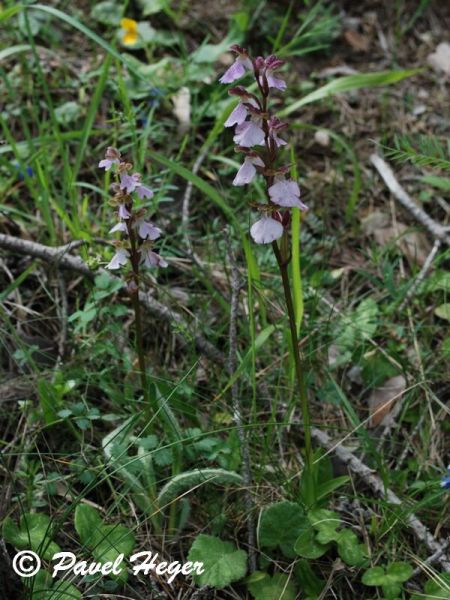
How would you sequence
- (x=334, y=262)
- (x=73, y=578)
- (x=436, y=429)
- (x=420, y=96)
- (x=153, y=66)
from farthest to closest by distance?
(x=420, y=96) < (x=153, y=66) < (x=334, y=262) < (x=436, y=429) < (x=73, y=578)

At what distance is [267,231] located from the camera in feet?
5.59

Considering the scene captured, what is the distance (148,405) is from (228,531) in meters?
0.41

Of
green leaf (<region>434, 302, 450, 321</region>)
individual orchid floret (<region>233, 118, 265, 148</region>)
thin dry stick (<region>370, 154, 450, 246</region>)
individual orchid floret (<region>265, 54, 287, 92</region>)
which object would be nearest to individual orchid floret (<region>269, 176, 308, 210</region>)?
individual orchid floret (<region>233, 118, 265, 148</region>)

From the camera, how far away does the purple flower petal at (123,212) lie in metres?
1.90

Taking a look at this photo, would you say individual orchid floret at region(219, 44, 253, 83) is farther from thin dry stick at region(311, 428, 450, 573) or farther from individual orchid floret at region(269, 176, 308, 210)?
thin dry stick at region(311, 428, 450, 573)

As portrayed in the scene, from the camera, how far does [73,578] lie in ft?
5.96

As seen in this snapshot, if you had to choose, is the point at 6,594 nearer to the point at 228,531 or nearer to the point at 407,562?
the point at 228,531

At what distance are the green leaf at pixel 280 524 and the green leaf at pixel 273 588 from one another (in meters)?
0.08

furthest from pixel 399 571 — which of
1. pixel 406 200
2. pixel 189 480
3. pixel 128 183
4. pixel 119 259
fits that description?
pixel 406 200

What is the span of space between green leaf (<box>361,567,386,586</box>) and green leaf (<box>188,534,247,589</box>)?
0.30 meters

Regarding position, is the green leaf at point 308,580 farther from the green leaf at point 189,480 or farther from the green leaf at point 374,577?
the green leaf at point 189,480

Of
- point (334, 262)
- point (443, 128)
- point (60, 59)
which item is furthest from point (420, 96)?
point (60, 59)

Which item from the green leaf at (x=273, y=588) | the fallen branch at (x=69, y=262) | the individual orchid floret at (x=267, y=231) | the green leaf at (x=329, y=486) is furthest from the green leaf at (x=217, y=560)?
the individual orchid floret at (x=267, y=231)

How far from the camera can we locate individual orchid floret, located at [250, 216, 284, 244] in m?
Answer: 1.70
